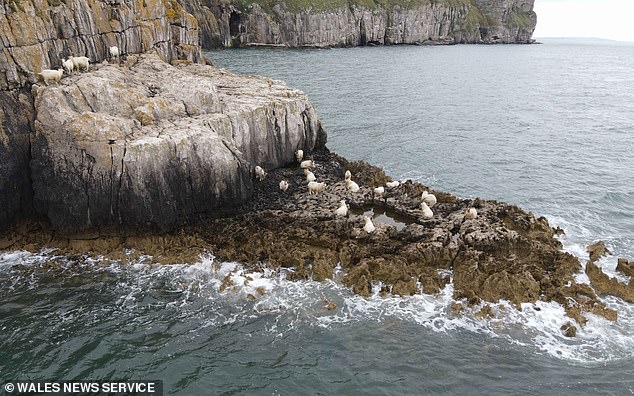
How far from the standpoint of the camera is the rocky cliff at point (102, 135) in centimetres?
2516

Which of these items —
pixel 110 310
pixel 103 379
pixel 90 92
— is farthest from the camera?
pixel 90 92

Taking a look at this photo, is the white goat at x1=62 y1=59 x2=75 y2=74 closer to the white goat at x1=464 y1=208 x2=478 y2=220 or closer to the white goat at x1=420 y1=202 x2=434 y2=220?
the white goat at x1=420 y1=202 x2=434 y2=220

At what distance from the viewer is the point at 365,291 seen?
2247cm

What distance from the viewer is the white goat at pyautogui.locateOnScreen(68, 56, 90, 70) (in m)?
29.4

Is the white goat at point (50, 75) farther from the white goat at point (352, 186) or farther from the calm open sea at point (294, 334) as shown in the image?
the white goat at point (352, 186)

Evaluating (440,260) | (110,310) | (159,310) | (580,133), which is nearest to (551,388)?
(440,260)

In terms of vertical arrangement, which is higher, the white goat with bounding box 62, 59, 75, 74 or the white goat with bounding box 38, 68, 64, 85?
the white goat with bounding box 62, 59, 75, 74

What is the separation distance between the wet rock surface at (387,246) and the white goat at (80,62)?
1066 centimetres

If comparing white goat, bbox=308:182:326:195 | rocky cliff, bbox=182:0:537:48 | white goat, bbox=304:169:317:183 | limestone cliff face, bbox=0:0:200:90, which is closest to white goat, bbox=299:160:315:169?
white goat, bbox=304:169:317:183

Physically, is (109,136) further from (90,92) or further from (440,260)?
(440,260)

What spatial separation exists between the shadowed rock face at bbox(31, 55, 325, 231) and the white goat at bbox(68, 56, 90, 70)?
859 millimetres

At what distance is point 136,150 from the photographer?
25391 millimetres

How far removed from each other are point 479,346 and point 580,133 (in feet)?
147

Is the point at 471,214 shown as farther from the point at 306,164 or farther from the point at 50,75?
the point at 50,75
